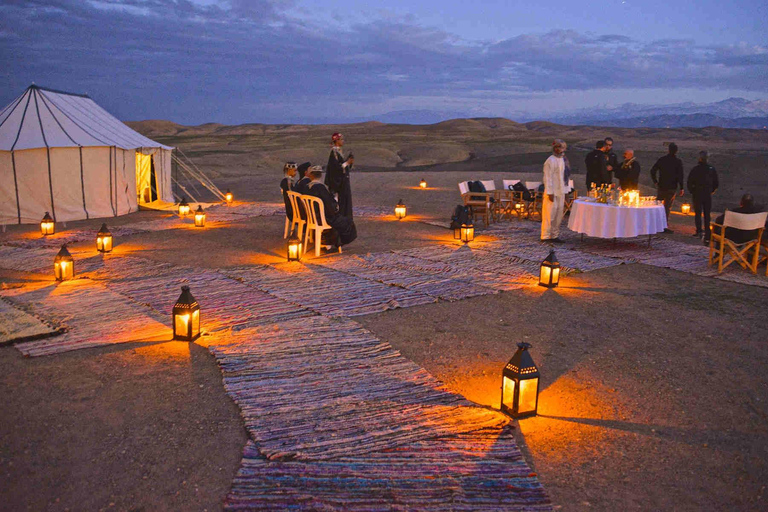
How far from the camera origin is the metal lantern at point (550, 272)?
6.09 m

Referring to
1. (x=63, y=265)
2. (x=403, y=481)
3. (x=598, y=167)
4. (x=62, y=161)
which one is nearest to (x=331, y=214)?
(x=63, y=265)

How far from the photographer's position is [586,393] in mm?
3633

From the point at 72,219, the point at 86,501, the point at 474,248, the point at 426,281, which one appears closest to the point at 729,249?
the point at 474,248

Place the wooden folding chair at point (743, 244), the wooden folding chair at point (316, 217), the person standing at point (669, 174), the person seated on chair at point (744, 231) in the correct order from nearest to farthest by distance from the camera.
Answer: the wooden folding chair at point (743, 244)
the person seated on chair at point (744, 231)
the wooden folding chair at point (316, 217)
the person standing at point (669, 174)

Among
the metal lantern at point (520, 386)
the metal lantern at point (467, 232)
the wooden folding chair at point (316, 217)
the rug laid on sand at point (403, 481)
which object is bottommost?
the rug laid on sand at point (403, 481)

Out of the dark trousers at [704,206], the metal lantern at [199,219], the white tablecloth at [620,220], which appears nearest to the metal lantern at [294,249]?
the metal lantern at [199,219]

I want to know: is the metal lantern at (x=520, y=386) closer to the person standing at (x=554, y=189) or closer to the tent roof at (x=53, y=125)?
the person standing at (x=554, y=189)

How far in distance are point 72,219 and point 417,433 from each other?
10.3 metres

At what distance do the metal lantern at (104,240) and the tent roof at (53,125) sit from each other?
414 centimetres

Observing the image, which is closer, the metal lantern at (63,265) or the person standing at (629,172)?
the metal lantern at (63,265)

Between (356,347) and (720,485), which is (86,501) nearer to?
(356,347)

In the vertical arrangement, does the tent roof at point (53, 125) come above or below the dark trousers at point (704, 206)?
above

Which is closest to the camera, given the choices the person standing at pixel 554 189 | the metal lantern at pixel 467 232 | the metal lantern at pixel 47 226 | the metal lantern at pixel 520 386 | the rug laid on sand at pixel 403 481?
the rug laid on sand at pixel 403 481

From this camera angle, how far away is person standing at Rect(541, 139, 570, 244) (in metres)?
8.26
